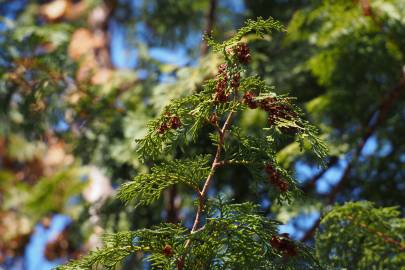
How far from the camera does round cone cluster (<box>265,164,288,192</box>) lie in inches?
66.9

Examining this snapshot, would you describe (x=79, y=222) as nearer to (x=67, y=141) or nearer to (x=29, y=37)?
(x=67, y=141)

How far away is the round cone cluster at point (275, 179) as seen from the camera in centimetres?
170

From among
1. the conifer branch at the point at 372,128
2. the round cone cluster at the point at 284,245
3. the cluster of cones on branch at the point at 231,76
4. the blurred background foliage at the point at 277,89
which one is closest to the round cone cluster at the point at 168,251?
the round cone cluster at the point at 284,245

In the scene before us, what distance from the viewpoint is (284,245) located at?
1723 millimetres

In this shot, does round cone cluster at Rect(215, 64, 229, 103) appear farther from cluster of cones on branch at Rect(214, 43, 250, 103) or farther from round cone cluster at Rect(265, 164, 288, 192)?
round cone cluster at Rect(265, 164, 288, 192)

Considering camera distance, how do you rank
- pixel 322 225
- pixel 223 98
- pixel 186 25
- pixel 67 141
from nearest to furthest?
1. pixel 223 98
2. pixel 322 225
3. pixel 67 141
4. pixel 186 25

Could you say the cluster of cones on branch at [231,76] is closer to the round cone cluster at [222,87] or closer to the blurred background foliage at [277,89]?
the round cone cluster at [222,87]

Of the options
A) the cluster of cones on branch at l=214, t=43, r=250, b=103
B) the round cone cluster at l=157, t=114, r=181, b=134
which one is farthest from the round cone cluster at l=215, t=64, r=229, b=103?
the round cone cluster at l=157, t=114, r=181, b=134

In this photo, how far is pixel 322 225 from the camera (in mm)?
2408

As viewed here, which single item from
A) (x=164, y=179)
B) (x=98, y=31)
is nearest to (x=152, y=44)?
(x=98, y=31)

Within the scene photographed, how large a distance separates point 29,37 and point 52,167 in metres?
3.68

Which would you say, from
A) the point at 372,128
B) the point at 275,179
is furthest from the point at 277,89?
the point at 275,179

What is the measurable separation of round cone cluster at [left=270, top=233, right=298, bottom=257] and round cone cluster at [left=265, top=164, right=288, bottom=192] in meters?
0.14

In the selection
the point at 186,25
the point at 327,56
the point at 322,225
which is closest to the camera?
the point at 322,225
